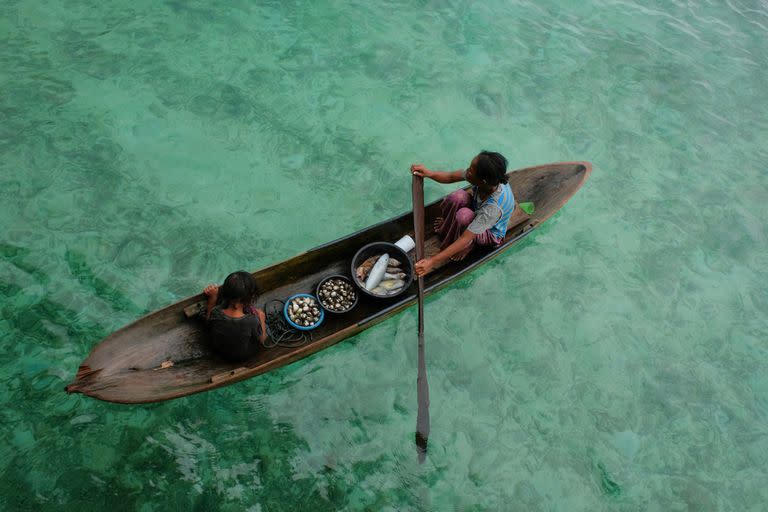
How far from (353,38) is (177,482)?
21.5 feet

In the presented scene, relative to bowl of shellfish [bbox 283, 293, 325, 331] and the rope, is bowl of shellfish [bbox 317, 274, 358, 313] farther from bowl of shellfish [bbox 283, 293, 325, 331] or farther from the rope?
the rope

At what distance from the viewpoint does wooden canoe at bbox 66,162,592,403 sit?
362cm

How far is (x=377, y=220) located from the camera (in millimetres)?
6086

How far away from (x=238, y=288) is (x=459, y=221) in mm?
2274

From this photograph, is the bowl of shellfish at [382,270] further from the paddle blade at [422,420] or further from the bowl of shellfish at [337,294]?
the paddle blade at [422,420]

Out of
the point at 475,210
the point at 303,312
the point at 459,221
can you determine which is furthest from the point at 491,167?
the point at 303,312

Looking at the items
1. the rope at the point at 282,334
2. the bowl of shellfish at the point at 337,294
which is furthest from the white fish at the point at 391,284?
the rope at the point at 282,334

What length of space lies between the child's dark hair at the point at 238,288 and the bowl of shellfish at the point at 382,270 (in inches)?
46.8

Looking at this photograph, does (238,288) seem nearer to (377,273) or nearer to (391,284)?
(377,273)

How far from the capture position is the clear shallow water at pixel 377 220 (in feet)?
14.4

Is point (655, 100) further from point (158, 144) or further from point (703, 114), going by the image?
point (158, 144)

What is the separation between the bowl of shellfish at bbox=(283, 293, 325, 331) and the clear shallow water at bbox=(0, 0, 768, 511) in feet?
2.24

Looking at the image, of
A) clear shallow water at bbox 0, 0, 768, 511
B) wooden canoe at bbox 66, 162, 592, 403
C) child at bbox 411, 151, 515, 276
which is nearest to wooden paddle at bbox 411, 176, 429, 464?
child at bbox 411, 151, 515, 276

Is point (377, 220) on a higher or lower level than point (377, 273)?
lower
